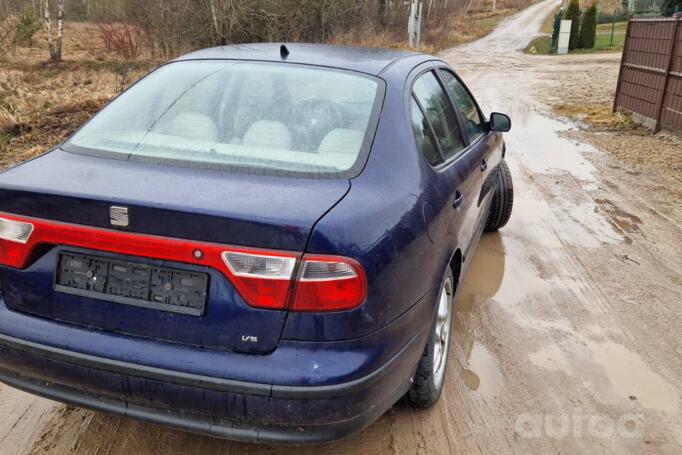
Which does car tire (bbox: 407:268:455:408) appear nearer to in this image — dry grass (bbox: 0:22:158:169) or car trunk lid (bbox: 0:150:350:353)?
car trunk lid (bbox: 0:150:350:353)

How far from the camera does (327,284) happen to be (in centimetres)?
204

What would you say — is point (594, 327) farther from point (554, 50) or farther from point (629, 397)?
point (554, 50)

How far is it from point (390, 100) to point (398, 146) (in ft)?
1.06

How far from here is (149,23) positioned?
25.8 m

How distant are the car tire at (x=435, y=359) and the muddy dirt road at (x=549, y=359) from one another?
110mm

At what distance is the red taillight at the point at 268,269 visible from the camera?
2.01 m

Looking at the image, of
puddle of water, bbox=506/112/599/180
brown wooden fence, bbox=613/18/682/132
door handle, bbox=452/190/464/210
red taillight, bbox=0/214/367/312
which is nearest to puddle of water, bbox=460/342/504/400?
door handle, bbox=452/190/464/210

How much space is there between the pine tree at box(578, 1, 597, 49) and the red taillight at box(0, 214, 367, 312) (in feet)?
109

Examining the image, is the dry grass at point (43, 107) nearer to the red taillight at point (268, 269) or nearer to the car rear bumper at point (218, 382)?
the car rear bumper at point (218, 382)

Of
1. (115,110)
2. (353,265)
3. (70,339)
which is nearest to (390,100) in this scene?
(353,265)

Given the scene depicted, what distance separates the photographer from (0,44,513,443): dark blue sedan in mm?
2031

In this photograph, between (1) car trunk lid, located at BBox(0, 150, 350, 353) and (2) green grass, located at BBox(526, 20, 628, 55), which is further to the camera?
(2) green grass, located at BBox(526, 20, 628, 55)

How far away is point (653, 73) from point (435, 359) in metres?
9.44

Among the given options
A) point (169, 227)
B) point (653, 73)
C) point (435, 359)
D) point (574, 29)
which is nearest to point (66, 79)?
point (653, 73)
